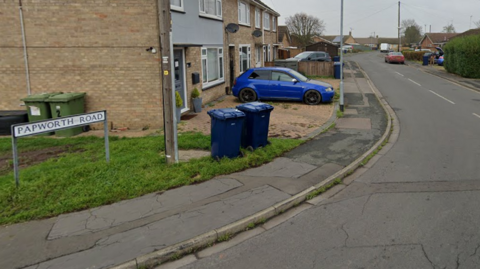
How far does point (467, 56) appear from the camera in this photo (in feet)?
94.3

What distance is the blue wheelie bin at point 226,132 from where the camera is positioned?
24.6ft

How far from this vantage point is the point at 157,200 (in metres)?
5.98

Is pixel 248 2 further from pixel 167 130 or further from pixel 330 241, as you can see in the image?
pixel 330 241

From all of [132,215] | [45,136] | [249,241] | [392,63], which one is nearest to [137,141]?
[45,136]

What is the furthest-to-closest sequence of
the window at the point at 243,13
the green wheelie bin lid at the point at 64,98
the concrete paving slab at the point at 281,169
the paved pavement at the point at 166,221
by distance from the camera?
the window at the point at 243,13 → the green wheelie bin lid at the point at 64,98 → the concrete paving slab at the point at 281,169 → the paved pavement at the point at 166,221

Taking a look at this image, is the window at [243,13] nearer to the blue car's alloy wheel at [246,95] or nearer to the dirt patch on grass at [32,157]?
the blue car's alloy wheel at [246,95]

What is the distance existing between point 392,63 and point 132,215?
48484mm

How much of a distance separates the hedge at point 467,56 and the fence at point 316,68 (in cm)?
979

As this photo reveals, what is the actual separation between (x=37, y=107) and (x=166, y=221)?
7.08 m

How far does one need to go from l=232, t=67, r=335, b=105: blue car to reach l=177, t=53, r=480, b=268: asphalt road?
6.92 metres

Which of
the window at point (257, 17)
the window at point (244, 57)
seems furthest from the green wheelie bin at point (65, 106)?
the window at point (257, 17)

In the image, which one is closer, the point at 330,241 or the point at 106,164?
the point at 330,241

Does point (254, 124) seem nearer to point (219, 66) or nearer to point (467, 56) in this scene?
point (219, 66)

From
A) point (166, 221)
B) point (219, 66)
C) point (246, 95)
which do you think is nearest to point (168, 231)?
point (166, 221)
